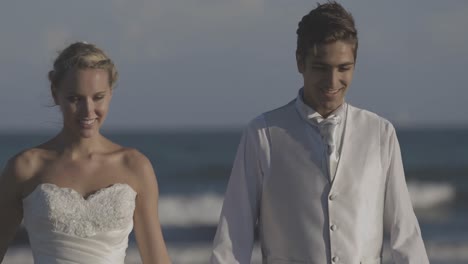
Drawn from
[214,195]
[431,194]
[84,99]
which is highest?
[84,99]

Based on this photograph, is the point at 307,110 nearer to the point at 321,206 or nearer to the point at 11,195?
the point at 321,206

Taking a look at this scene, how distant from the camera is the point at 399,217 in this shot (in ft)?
13.9

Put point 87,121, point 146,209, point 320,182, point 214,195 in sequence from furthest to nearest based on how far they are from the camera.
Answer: point 214,195
point 146,209
point 320,182
point 87,121

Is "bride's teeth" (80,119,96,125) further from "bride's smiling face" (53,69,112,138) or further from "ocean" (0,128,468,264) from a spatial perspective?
"ocean" (0,128,468,264)

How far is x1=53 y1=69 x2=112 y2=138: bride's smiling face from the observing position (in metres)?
4.11

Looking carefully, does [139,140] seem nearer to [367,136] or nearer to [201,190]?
[201,190]

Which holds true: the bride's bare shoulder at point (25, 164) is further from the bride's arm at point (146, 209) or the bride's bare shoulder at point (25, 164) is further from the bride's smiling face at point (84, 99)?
the bride's arm at point (146, 209)

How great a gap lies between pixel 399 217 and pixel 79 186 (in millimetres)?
1280

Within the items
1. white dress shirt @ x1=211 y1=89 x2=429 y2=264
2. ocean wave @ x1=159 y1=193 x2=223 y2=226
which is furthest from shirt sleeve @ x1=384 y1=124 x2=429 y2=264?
ocean wave @ x1=159 y1=193 x2=223 y2=226

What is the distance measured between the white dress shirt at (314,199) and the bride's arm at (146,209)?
29 centimetres

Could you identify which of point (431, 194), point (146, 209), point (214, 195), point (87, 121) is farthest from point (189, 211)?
point (87, 121)

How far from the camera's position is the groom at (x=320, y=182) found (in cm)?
415

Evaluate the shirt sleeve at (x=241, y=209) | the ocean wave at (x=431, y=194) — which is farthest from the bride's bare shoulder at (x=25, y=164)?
the ocean wave at (x=431, y=194)

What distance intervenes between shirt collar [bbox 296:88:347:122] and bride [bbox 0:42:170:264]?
2.18 feet
